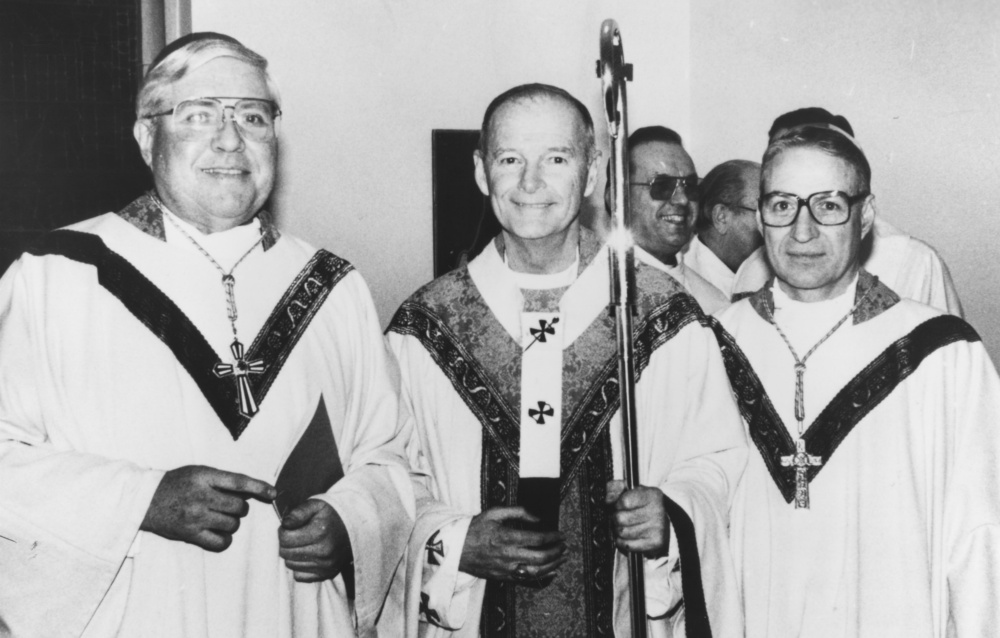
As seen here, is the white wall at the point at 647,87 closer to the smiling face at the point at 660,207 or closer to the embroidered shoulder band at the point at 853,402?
the smiling face at the point at 660,207

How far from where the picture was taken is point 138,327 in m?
2.92

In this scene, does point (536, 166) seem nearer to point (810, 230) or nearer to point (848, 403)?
point (810, 230)

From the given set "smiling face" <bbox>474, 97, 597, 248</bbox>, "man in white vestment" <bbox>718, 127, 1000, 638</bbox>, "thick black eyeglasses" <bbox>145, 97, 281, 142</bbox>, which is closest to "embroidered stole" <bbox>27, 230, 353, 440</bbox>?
"thick black eyeglasses" <bbox>145, 97, 281, 142</bbox>

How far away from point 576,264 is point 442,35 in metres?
2.79

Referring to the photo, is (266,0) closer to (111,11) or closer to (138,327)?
(111,11)

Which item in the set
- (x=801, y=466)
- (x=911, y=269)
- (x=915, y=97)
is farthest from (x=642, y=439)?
(x=915, y=97)

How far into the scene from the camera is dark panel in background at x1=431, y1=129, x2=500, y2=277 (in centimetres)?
586

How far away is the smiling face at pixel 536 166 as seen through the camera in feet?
10.8

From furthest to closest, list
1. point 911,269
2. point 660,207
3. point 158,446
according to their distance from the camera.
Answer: point 660,207
point 911,269
point 158,446

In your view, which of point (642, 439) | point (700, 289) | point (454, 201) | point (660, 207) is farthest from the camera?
point (454, 201)

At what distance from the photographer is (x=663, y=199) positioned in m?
5.34

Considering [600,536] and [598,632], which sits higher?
[600,536]

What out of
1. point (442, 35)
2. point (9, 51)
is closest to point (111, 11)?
point (9, 51)

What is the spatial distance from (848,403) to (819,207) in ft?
1.87
